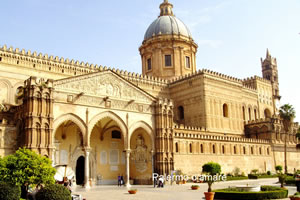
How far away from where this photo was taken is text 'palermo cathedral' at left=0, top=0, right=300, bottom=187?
84.6 ft

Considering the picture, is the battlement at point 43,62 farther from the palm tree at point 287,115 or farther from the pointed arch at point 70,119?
the palm tree at point 287,115

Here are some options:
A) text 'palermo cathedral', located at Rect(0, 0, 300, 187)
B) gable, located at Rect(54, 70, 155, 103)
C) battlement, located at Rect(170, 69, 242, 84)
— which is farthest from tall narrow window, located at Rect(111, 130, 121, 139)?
battlement, located at Rect(170, 69, 242, 84)

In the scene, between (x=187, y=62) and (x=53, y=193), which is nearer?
(x=53, y=193)

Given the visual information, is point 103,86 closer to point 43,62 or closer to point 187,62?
point 43,62

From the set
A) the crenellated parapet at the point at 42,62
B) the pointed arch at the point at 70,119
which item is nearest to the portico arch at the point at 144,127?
the pointed arch at the point at 70,119

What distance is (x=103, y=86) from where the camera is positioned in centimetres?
2909

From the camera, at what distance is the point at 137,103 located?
3120cm

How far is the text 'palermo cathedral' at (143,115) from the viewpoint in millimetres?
25781

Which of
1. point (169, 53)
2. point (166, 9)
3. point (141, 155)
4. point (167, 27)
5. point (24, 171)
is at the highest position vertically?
point (166, 9)

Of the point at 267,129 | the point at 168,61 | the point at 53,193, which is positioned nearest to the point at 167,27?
the point at 168,61

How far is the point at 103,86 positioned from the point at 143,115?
4891 mm

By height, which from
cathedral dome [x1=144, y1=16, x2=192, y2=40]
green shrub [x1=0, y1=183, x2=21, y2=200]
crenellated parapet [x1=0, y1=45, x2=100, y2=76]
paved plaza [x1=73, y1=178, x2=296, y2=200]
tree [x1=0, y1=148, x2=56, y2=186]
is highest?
cathedral dome [x1=144, y1=16, x2=192, y2=40]

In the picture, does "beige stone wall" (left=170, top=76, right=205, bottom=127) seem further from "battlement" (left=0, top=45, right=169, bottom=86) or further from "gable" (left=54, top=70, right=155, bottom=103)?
"gable" (left=54, top=70, right=155, bottom=103)

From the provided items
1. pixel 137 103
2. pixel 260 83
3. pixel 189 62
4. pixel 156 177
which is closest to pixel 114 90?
pixel 137 103
